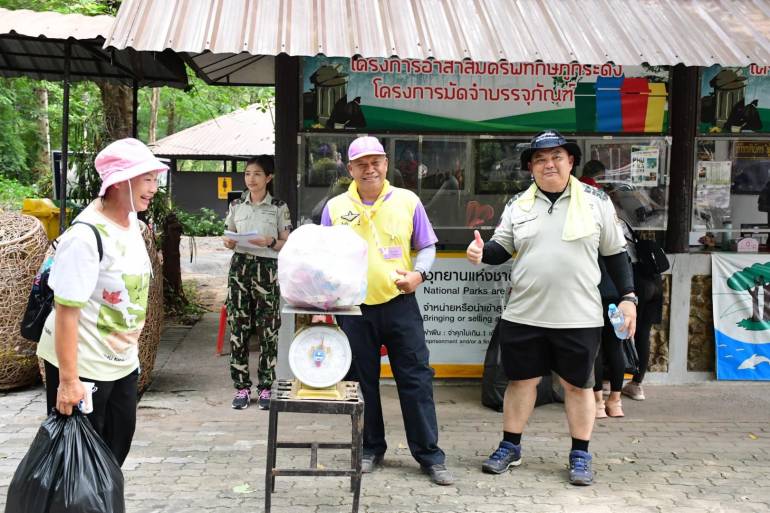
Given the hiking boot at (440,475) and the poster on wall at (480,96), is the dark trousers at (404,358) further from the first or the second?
the poster on wall at (480,96)

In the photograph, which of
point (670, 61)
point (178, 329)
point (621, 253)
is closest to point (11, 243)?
point (178, 329)

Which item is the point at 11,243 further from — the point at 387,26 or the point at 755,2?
the point at 755,2

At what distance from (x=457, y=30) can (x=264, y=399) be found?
121 inches

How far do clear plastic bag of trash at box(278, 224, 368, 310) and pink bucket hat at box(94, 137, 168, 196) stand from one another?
806mm

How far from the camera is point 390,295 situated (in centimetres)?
460

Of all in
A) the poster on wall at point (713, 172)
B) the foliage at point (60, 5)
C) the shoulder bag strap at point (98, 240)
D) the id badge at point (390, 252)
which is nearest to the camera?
the shoulder bag strap at point (98, 240)

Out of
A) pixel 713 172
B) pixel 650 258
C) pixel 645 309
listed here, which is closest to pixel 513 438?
pixel 645 309

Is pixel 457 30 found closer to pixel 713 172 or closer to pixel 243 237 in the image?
pixel 243 237

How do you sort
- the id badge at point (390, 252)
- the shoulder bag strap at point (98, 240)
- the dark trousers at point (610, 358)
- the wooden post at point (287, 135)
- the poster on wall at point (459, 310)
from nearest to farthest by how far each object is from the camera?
the shoulder bag strap at point (98, 240), the id badge at point (390, 252), the dark trousers at point (610, 358), the wooden post at point (287, 135), the poster on wall at point (459, 310)

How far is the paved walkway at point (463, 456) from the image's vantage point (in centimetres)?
445

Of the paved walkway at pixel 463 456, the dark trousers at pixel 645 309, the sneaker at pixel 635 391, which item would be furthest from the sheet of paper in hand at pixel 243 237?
the sneaker at pixel 635 391

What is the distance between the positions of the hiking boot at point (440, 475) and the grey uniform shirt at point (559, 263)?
0.97 meters

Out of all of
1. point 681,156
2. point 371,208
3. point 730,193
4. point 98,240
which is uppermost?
point 681,156

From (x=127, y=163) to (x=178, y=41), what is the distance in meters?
2.14
